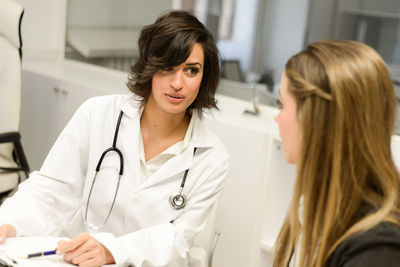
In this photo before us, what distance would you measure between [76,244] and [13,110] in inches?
53.6

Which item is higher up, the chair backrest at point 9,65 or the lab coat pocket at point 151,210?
the chair backrest at point 9,65

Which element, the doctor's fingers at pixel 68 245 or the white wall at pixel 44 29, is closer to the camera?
the doctor's fingers at pixel 68 245

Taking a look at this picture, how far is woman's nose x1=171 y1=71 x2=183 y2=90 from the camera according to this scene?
5.48 ft

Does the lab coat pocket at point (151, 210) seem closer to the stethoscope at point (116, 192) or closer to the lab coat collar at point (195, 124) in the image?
the stethoscope at point (116, 192)

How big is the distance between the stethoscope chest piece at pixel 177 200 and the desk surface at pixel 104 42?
173 cm

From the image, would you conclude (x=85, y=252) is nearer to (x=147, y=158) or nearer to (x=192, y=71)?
(x=147, y=158)

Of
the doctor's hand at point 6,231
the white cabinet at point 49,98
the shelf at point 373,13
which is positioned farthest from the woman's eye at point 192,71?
the white cabinet at point 49,98

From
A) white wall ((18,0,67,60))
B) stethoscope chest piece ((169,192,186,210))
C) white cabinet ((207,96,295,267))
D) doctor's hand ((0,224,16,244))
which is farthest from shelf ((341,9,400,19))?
white wall ((18,0,67,60))

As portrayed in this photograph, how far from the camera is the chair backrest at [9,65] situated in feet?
8.33

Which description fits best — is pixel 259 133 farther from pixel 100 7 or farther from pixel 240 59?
pixel 100 7

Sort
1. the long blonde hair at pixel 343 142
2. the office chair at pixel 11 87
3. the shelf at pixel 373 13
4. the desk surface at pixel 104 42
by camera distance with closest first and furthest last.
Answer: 1. the long blonde hair at pixel 343 142
2. the shelf at pixel 373 13
3. the office chair at pixel 11 87
4. the desk surface at pixel 104 42

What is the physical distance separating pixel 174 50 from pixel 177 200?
443mm

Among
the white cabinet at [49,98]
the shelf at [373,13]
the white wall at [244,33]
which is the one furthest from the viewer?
the white cabinet at [49,98]

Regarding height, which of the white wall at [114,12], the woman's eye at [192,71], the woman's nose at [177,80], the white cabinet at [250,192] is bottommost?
Answer: the white cabinet at [250,192]
